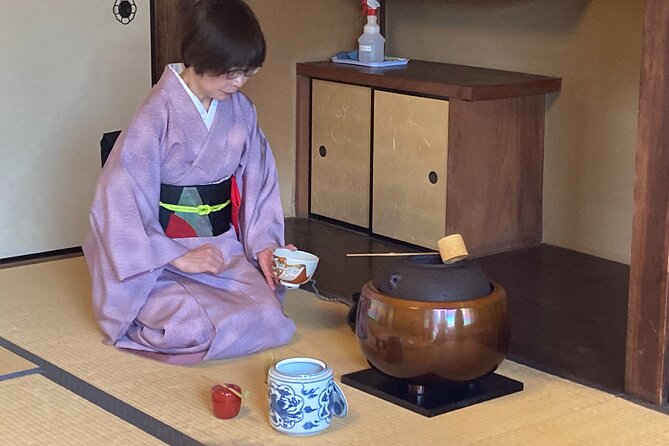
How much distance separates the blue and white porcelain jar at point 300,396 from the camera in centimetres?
237

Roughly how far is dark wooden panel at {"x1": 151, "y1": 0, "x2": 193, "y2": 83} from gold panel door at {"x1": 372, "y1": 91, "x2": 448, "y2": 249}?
2.52 feet

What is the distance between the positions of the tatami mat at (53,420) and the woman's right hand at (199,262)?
18.5 inches

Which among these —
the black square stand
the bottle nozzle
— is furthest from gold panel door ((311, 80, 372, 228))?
the black square stand

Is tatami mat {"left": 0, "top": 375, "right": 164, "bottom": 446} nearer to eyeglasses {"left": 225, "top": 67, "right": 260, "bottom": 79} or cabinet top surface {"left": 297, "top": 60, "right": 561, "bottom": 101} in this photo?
eyeglasses {"left": 225, "top": 67, "right": 260, "bottom": 79}

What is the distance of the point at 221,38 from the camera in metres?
2.82

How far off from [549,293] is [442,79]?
3.04 feet

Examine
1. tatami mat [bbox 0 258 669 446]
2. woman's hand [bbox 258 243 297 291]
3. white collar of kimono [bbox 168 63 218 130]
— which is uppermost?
white collar of kimono [bbox 168 63 218 130]

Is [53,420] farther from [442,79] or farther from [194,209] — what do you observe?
[442,79]

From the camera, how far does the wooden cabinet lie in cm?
393

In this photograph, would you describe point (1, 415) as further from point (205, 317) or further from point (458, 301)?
point (458, 301)

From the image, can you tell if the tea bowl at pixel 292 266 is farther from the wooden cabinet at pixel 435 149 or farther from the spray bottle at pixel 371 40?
the spray bottle at pixel 371 40

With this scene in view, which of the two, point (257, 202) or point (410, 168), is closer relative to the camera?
point (257, 202)

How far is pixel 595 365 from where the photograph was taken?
9.46 ft

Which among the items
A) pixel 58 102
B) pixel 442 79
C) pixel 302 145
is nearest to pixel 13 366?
pixel 58 102
